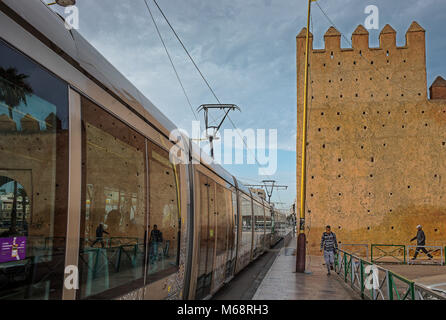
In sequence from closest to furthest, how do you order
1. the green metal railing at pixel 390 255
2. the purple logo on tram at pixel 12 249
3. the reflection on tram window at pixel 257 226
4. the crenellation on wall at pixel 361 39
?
1. the purple logo on tram at pixel 12 249
2. the reflection on tram window at pixel 257 226
3. the green metal railing at pixel 390 255
4. the crenellation on wall at pixel 361 39

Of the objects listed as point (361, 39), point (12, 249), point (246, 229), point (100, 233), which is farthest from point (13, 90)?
point (361, 39)

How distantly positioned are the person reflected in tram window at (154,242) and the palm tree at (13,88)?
193 centimetres

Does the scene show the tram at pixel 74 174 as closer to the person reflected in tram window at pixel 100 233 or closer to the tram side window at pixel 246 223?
the person reflected in tram window at pixel 100 233

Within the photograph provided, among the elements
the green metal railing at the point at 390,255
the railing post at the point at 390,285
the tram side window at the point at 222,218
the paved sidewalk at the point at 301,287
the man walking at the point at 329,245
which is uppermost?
the tram side window at the point at 222,218

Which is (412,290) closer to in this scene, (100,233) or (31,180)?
(100,233)

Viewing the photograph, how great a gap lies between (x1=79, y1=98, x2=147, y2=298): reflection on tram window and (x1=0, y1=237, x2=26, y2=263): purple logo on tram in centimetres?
43

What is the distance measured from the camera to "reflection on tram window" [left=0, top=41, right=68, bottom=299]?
210 centimetres

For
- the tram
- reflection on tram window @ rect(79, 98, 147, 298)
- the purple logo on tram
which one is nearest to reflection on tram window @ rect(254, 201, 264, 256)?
the tram

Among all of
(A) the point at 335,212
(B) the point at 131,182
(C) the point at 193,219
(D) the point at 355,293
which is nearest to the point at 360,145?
Answer: (A) the point at 335,212

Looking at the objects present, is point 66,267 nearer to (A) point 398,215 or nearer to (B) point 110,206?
(B) point 110,206

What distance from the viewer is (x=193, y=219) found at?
5.52 m

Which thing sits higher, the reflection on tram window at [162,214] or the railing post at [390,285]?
the reflection on tram window at [162,214]

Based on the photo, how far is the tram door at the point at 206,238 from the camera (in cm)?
608

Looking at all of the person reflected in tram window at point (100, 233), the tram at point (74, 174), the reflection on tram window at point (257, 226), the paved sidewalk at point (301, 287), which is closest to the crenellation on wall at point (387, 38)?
the reflection on tram window at point (257, 226)
